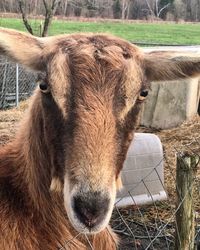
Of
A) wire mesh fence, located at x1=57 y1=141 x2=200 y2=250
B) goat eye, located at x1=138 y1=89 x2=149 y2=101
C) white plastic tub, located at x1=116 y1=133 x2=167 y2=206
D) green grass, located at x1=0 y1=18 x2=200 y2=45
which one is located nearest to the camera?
goat eye, located at x1=138 y1=89 x2=149 y2=101

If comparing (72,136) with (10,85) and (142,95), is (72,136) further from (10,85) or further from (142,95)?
(10,85)

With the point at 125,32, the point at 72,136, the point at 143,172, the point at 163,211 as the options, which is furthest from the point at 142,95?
the point at 125,32

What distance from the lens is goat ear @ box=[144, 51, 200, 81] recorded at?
12.5ft

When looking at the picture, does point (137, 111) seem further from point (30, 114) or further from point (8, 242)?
point (8, 242)

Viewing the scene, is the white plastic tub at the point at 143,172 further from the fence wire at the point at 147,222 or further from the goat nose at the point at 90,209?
the goat nose at the point at 90,209

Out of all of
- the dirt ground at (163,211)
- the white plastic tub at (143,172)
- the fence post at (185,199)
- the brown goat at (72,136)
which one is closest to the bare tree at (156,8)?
the dirt ground at (163,211)

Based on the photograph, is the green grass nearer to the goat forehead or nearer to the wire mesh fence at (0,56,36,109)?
the wire mesh fence at (0,56,36,109)

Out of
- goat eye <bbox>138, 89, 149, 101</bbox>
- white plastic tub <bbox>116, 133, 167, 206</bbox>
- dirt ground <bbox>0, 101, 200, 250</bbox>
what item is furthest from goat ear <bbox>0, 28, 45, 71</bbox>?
white plastic tub <bbox>116, 133, 167, 206</bbox>

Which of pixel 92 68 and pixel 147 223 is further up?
pixel 92 68

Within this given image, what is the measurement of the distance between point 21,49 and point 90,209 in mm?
1366

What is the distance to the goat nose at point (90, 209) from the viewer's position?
2871mm

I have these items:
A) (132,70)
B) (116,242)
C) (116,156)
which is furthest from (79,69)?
(116,242)

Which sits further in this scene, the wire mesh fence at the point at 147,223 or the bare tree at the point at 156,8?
the bare tree at the point at 156,8

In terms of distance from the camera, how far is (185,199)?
157 inches
